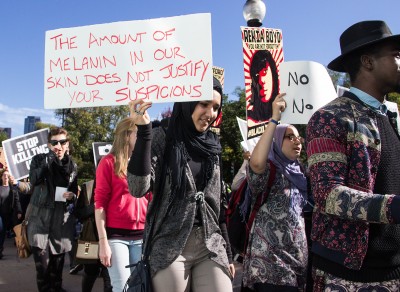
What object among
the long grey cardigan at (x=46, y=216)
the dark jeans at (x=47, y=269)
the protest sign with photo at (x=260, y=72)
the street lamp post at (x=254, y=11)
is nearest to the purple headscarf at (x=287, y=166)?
the protest sign with photo at (x=260, y=72)

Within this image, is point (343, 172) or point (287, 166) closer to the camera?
point (343, 172)

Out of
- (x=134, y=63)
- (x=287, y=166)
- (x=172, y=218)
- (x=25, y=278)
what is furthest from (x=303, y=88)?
(x=25, y=278)

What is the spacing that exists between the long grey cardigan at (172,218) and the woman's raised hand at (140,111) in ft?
0.65

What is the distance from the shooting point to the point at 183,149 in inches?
104

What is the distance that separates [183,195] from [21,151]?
263 inches

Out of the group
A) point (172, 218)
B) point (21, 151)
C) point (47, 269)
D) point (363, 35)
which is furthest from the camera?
point (21, 151)

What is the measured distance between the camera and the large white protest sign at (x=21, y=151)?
8.27 metres

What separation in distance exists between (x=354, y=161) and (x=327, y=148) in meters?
0.11

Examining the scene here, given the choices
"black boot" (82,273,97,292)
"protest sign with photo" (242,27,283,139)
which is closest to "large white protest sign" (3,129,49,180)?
"black boot" (82,273,97,292)

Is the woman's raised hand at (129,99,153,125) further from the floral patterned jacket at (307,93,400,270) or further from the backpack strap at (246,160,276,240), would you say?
the backpack strap at (246,160,276,240)

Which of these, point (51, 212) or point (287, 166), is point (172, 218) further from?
point (51, 212)

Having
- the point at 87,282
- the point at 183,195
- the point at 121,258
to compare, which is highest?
the point at 183,195

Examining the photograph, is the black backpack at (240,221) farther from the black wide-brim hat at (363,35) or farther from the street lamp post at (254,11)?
the street lamp post at (254,11)

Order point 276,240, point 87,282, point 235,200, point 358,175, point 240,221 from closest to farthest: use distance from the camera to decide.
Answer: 1. point 358,175
2. point 276,240
3. point 240,221
4. point 235,200
5. point 87,282
